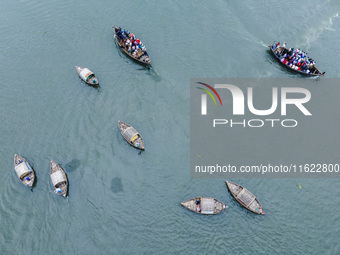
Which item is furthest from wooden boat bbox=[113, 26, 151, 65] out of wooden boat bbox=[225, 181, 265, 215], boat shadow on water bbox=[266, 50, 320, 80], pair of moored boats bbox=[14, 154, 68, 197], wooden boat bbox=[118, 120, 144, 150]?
wooden boat bbox=[225, 181, 265, 215]

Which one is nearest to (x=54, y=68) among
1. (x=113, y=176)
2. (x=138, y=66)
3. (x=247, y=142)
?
(x=138, y=66)

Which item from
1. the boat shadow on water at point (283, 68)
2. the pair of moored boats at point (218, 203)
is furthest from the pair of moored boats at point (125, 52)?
the pair of moored boats at point (218, 203)

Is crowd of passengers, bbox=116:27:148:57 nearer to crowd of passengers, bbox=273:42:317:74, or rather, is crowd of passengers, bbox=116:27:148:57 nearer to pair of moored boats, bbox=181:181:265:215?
→ crowd of passengers, bbox=273:42:317:74

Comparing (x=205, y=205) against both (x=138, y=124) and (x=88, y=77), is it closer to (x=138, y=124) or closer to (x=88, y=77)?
(x=138, y=124)

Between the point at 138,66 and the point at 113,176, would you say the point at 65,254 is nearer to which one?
the point at 113,176

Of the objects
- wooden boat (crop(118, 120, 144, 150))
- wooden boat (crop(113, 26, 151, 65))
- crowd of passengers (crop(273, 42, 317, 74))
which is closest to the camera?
wooden boat (crop(118, 120, 144, 150))

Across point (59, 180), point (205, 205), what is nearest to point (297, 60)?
point (205, 205)

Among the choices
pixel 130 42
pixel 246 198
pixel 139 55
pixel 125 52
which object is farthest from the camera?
pixel 125 52

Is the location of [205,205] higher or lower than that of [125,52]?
lower
